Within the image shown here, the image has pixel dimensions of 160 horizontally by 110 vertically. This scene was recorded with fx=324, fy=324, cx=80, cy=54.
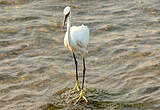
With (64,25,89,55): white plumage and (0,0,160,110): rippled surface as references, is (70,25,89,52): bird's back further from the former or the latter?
(0,0,160,110): rippled surface

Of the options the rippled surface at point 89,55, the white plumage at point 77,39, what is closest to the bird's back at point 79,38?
the white plumage at point 77,39

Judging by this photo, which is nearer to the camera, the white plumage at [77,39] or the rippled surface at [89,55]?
the white plumage at [77,39]

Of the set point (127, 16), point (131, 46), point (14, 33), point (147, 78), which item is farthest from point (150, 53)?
point (14, 33)

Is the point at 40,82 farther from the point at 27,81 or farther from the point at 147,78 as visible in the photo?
the point at 147,78

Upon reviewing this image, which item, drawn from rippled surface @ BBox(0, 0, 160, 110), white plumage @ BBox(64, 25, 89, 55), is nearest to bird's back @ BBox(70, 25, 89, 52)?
white plumage @ BBox(64, 25, 89, 55)

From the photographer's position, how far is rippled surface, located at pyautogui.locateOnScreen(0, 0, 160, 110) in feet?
22.9

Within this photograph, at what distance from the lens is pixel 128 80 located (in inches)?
297

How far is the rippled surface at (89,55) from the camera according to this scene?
6980 millimetres

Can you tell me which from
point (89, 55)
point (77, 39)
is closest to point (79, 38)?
point (77, 39)

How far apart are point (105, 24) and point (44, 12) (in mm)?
2479

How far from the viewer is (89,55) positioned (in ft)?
29.6

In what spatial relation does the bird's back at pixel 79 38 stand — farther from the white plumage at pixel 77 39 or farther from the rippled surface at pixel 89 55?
the rippled surface at pixel 89 55

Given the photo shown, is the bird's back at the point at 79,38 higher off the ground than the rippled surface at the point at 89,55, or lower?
higher

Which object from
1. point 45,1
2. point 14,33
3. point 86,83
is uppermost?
point 45,1
